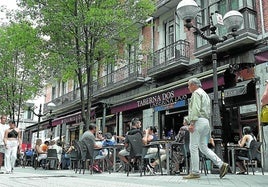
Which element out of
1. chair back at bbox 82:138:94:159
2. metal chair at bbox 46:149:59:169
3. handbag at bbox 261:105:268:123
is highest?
handbag at bbox 261:105:268:123

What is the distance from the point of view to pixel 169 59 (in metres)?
16.8

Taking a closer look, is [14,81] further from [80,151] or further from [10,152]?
[80,151]

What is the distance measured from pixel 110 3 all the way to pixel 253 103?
22.3ft

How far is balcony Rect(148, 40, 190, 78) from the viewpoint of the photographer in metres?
16.1

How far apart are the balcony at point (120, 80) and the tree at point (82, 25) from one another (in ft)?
11.7

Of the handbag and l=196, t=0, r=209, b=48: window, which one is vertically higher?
l=196, t=0, r=209, b=48: window

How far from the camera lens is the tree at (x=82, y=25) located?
13446mm

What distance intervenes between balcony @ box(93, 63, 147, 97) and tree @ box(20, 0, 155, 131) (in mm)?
3570

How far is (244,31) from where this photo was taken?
42.9 ft

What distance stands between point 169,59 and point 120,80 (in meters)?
4.16

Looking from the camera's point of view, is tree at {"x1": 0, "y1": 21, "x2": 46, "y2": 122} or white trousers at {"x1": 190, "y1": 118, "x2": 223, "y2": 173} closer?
white trousers at {"x1": 190, "y1": 118, "x2": 223, "y2": 173}

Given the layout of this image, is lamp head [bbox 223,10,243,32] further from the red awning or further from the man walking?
the man walking

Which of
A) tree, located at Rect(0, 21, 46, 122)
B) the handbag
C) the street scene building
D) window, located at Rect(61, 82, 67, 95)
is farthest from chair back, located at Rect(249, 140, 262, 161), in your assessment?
window, located at Rect(61, 82, 67, 95)

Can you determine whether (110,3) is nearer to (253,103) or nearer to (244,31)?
(244,31)
